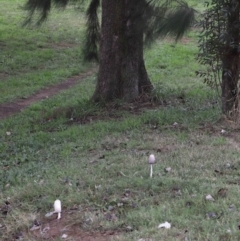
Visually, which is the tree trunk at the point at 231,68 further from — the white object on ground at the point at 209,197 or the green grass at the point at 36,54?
the green grass at the point at 36,54

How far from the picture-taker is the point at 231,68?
24.1ft

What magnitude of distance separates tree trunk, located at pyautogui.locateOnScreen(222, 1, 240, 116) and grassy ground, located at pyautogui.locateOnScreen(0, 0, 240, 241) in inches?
10.7

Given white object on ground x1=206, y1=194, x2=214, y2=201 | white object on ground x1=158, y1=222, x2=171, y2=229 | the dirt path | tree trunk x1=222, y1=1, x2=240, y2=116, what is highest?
tree trunk x1=222, y1=1, x2=240, y2=116

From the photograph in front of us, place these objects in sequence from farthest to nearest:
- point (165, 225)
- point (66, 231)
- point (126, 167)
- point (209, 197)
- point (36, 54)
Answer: point (36, 54), point (126, 167), point (209, 197), point (66, 231), point (165, 225)

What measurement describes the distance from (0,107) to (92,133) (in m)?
4.00

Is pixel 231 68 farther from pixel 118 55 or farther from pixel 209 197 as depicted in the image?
pixel 209 197

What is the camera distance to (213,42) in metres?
7.23

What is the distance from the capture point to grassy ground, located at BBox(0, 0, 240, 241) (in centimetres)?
434

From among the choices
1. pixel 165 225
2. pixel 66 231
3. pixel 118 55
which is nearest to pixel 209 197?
pixel 165 225

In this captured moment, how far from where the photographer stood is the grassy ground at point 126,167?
4340 millimetres

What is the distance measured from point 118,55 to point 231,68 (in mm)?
2476

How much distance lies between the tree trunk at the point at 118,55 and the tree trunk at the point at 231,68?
7.24 feet

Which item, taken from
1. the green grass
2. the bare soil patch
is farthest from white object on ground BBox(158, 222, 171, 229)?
the green grass

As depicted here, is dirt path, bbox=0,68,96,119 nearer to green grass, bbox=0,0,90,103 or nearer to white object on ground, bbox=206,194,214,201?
green grass, bbox=0,0,90,103
